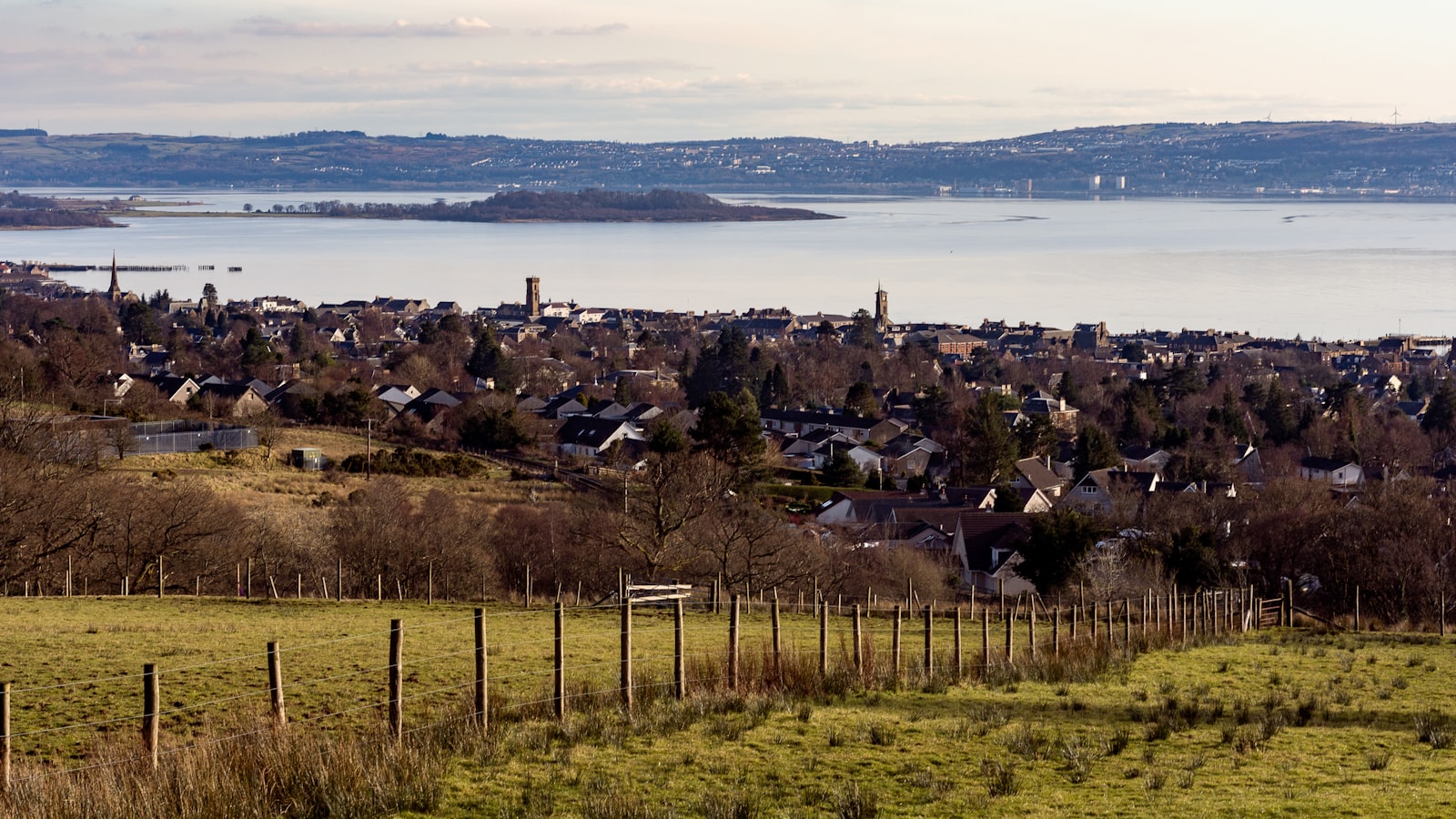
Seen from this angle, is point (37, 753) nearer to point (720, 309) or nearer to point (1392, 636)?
point (1392, 636)

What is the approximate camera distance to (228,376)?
7494cm

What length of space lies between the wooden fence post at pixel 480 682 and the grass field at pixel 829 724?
0.11 metres

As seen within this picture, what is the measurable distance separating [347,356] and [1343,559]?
76414 mm

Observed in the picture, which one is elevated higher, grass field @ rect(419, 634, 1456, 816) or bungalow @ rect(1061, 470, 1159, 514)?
grass field @ rect(419, 634, 1456, 816)

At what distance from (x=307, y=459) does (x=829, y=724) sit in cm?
3824

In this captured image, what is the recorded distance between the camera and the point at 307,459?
149 ft

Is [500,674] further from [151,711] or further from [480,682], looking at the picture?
[151,711]

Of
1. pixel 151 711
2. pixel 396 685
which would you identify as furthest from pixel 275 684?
pixel 151 711

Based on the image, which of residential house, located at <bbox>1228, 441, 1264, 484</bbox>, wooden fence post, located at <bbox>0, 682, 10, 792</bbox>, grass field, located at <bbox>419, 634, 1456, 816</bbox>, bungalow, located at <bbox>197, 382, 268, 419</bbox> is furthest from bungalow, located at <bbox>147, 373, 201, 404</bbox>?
wooden fence post, located at <bbox>0, 682, 10, 792</bbox>

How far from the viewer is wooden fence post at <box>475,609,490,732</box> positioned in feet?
30.3

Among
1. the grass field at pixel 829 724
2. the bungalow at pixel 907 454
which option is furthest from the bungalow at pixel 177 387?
the grass field at pixel 829 724

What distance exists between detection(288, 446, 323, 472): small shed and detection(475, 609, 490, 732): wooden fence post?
3696 centimetres

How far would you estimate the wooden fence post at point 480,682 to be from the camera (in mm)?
9234

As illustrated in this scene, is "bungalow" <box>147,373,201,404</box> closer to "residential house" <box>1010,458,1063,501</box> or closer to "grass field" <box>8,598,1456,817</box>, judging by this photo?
"residential house" <box>1010,458,1063,501</box>
